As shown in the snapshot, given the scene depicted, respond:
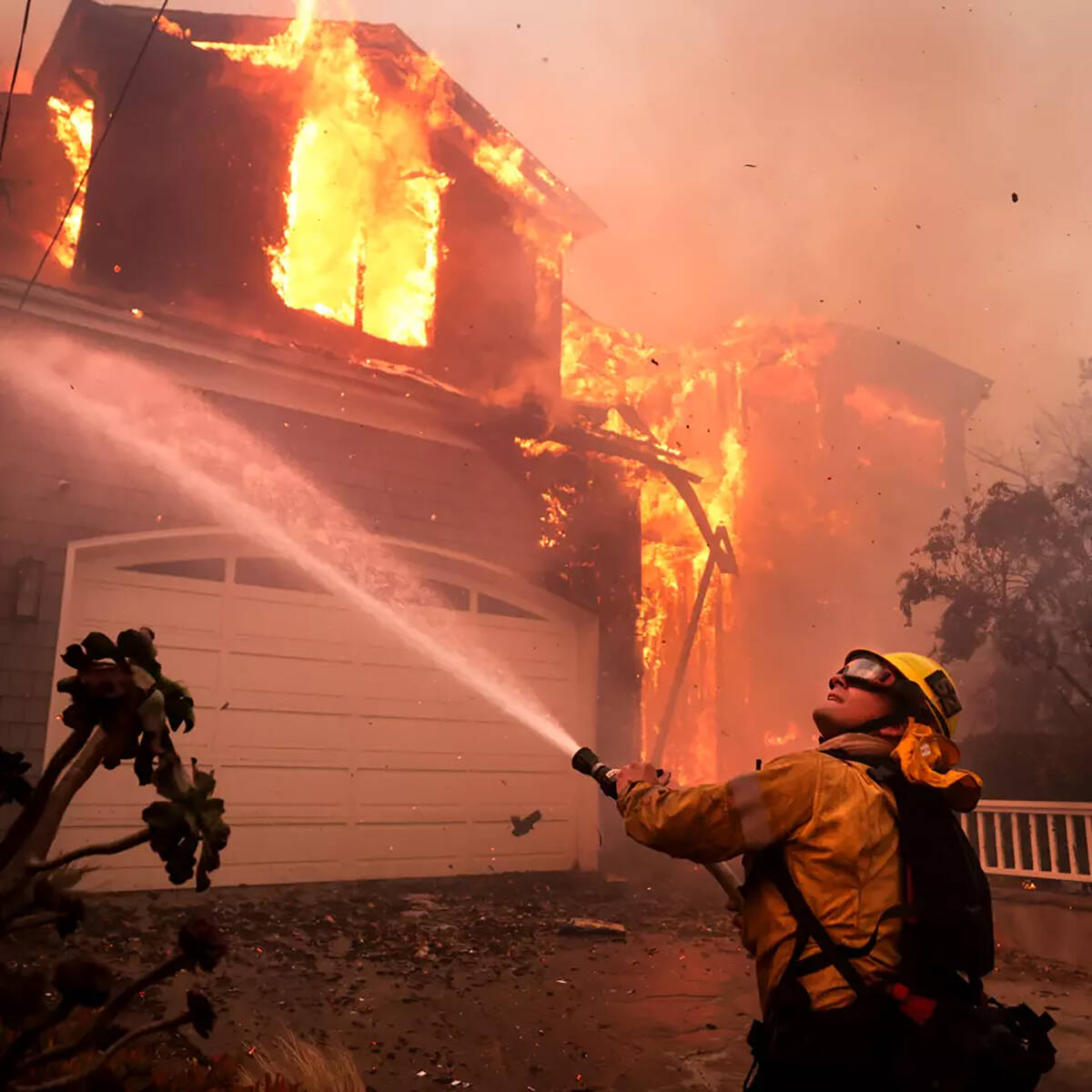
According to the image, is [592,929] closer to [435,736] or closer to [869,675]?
[435,736]

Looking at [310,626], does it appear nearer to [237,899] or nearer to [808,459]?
[237,899]

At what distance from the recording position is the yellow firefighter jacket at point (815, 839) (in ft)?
7.98

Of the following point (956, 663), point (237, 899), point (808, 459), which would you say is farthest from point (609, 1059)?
point (808, 459)

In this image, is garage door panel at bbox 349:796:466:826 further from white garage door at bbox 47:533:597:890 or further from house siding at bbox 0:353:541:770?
house siding at bbox 0:353:541:770

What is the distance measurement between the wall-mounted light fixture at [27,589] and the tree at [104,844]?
689cm

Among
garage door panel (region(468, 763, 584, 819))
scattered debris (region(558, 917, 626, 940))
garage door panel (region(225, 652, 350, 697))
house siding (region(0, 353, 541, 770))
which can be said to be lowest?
scattered debris (region(558, 917, 626, 940))

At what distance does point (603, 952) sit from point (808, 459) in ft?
71.7

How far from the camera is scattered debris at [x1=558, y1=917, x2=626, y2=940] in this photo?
8289 mm

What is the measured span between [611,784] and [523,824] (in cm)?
847

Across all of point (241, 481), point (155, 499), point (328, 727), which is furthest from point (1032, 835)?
point (155, 499)

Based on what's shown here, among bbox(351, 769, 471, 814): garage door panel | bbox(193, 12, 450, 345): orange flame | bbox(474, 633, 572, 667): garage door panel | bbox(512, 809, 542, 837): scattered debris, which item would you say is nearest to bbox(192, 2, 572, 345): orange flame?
bbox(193, 12, 450, 345): orange flame

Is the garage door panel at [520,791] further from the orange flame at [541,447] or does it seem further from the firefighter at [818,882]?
the firefighter at [818,882]

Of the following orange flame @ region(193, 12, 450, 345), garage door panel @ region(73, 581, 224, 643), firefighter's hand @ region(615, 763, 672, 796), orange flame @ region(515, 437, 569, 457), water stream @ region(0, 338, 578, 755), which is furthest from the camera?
orange flame @ region(193, 12, 450, 345)

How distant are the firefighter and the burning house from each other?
7085 mm
